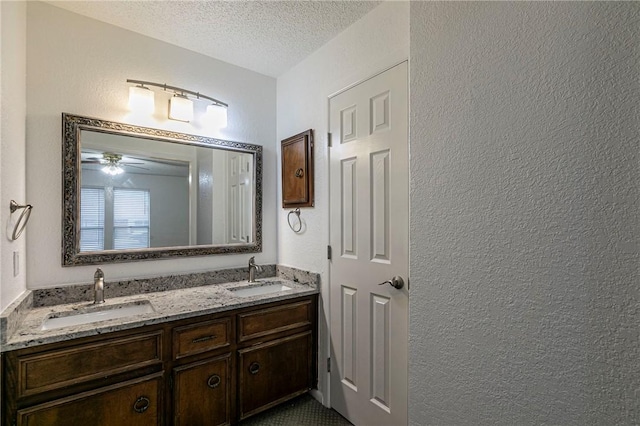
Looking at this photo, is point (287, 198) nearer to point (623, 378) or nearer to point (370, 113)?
point (370, 113)

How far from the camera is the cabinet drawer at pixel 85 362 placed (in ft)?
4.21

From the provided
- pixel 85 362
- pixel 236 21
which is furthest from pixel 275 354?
pixel 236 21

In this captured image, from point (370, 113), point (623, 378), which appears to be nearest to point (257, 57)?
point (370, 113)

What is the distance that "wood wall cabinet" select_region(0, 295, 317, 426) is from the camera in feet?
4.28

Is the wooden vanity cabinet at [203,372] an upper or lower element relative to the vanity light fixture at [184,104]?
lower

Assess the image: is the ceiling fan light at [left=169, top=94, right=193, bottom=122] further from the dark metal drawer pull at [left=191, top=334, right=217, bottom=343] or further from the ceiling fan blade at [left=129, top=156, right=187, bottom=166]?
the dark metal drawer pull at [left=191, top=334, right=217, bottom=343]

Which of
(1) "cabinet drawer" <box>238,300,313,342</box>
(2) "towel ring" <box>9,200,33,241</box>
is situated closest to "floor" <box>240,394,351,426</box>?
(1) "cabinet drawer" <box>238,300,313,342</box>

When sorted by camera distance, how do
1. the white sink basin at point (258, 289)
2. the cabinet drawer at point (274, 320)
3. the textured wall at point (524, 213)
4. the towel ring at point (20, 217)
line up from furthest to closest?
1. the white sink basin at point (258, 289)
2. the cabinet drawer at point (274, 320)
3. the towel ring at point (20, 217)
4. the textured wall at point (524, 213)

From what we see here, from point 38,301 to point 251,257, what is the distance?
1291 millimetres

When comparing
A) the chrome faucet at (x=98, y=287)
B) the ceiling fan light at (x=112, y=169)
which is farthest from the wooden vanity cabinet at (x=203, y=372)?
the ceiling fan light at (x=112, y=169)

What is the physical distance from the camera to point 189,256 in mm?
2205

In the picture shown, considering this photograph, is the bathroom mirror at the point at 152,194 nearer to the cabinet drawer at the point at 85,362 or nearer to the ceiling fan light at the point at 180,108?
the ceiling fan light at the point at 180,108

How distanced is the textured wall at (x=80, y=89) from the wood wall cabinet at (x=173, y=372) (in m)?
0.61

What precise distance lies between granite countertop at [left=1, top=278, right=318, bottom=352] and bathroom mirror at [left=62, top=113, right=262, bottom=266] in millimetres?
268
